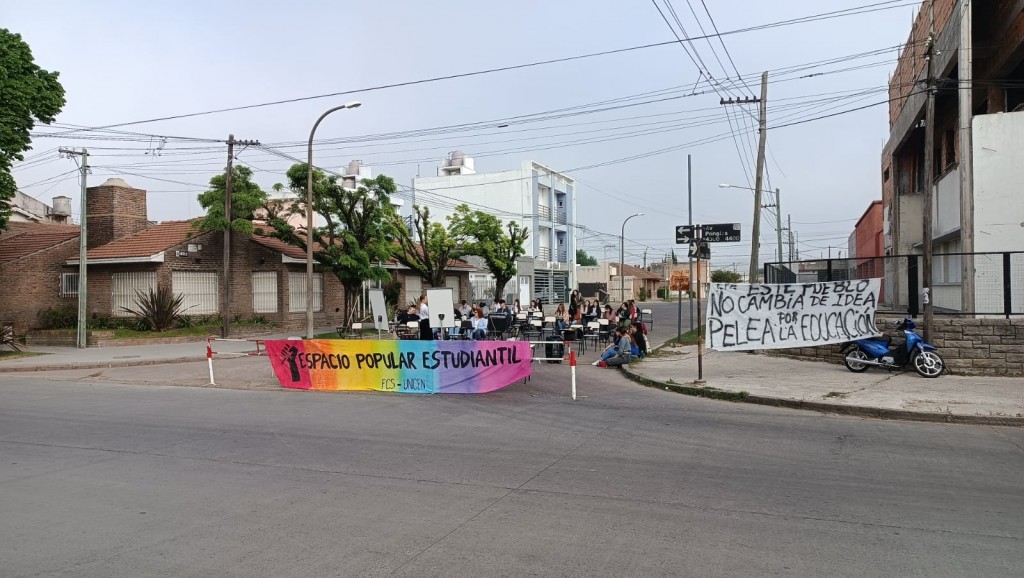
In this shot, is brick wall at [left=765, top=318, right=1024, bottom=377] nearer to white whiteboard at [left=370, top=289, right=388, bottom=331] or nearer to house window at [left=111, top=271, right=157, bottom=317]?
white whiteboard at [left=370, top=289, right=388, bottom=331]

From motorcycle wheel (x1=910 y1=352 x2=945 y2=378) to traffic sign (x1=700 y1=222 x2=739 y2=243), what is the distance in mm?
4589

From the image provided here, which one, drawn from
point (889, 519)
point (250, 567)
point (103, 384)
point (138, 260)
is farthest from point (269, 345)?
point (138, 260)

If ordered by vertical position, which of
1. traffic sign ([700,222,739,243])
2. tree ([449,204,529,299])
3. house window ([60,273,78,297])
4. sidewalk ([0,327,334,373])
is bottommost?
sidewalk ([0,327,334,373])

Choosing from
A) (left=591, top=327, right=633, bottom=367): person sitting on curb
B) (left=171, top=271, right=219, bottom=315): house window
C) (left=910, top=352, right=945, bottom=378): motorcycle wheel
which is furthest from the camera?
(left=171, top=271, right=219, bottom=315): house window

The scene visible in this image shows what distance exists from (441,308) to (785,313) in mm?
8441

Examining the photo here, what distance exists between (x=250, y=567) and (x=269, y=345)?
11.3 m

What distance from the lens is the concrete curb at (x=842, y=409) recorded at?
1030cm

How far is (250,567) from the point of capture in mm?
4914

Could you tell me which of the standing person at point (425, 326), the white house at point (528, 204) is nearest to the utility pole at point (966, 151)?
the standing person at point (425, 326)

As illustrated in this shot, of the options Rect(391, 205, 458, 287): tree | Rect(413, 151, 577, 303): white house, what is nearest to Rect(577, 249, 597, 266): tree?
Rect(413, 151, 577, 303): white house

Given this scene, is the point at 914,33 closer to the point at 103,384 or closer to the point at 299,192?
the point at 299,192

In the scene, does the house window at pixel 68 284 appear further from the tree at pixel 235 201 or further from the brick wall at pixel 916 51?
the brick wall at pixel 916 51

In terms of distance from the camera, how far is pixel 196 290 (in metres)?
30.0

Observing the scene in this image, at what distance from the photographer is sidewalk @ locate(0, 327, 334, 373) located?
2077cm
